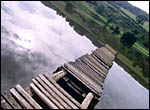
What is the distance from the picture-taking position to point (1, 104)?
605cm

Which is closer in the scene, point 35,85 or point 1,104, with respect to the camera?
point 1,104

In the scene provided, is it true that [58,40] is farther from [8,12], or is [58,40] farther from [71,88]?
[71,88]

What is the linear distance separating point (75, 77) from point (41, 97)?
13.3ft

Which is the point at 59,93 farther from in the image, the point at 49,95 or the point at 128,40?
the point at 128,40

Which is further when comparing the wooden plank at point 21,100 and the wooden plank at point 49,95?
the wooden plank at point 49,95

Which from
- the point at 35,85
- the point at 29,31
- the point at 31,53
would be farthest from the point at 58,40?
the point at 35,85

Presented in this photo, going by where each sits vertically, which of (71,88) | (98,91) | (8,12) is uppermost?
(98,91)

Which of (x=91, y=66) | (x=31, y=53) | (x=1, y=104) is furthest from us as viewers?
(x=31, y=53)

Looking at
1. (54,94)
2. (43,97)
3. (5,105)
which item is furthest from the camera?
(54,94)

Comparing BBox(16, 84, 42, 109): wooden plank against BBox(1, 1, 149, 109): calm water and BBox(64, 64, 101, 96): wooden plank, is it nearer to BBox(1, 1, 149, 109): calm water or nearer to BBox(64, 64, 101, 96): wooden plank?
BBox(64, 64, 101, 96): wooden plank

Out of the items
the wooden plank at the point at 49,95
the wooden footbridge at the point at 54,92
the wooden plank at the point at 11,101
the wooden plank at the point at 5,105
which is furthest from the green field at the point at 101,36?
the wooden plank at the point at 5,105

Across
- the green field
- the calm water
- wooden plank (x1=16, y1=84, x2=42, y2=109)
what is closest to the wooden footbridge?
wooden plank (x1=16, y1=84, x2=42, y2=109)

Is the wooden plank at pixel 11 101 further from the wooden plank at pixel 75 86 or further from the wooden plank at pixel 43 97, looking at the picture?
the wooden plank at pixel 75 86

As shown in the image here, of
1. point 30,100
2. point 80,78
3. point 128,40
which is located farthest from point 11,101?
point 128,40
